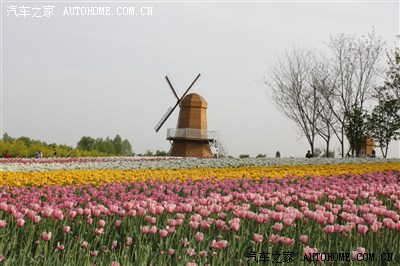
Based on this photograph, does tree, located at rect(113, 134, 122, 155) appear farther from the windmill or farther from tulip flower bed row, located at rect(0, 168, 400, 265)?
tulip flower bed row, located at rect(0, 168, 400, 265)

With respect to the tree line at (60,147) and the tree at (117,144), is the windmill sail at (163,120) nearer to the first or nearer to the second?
the tree line at (60,147)

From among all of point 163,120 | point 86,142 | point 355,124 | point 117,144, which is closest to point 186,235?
point 355,124

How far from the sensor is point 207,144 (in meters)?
39.6

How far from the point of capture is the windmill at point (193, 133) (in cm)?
3841

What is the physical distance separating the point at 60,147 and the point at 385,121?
24.2 meters

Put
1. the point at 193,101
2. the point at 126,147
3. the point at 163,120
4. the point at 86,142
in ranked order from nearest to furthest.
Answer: the point at 193,101
the point at 163,120
the point at 86,142
the point at 126,147

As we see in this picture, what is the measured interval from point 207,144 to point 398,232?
3394 centimetres

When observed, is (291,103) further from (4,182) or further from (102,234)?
(102,234)

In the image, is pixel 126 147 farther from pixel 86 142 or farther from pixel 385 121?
pixel 385 121

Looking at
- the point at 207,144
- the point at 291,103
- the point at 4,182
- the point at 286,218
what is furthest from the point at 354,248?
the point at 207,144

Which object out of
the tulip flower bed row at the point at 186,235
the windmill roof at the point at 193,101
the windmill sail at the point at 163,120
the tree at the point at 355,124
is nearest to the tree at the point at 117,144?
the windmill sail at the point at 163,120

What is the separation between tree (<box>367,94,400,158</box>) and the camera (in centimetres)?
3510

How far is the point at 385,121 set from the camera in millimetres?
35906

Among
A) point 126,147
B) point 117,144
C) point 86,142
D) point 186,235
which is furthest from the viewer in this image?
point 126,147
